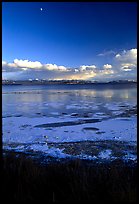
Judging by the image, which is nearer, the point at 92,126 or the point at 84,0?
the point at 84,0


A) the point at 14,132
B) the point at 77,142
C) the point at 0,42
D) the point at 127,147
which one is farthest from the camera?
the point at 14,132

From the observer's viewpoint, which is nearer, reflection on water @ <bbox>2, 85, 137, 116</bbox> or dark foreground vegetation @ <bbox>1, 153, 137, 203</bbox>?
dark foreground vegetation @ <bbox>1, 153, 137, 203</bbox>

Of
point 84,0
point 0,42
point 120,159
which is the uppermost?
point 84,0

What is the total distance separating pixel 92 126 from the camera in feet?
40.3

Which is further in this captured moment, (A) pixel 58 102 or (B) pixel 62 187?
(A) pixel 58 102

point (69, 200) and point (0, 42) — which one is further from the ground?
point (0, 42)

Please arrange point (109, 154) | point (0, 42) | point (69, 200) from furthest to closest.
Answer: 1. point (109, 154)
2. point (69, 200)
3. point (0, 42)

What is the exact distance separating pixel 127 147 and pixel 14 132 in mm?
4506

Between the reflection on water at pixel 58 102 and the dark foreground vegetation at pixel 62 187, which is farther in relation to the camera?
the reflection on water at pixel 58 102

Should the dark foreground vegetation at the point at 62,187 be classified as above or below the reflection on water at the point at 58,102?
below

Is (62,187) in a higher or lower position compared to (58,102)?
lower

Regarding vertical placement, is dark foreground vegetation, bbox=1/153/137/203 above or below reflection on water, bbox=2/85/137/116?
below

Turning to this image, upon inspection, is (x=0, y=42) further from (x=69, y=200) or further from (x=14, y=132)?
(x=14, y=132)

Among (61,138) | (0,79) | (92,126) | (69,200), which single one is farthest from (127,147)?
(0,79)
